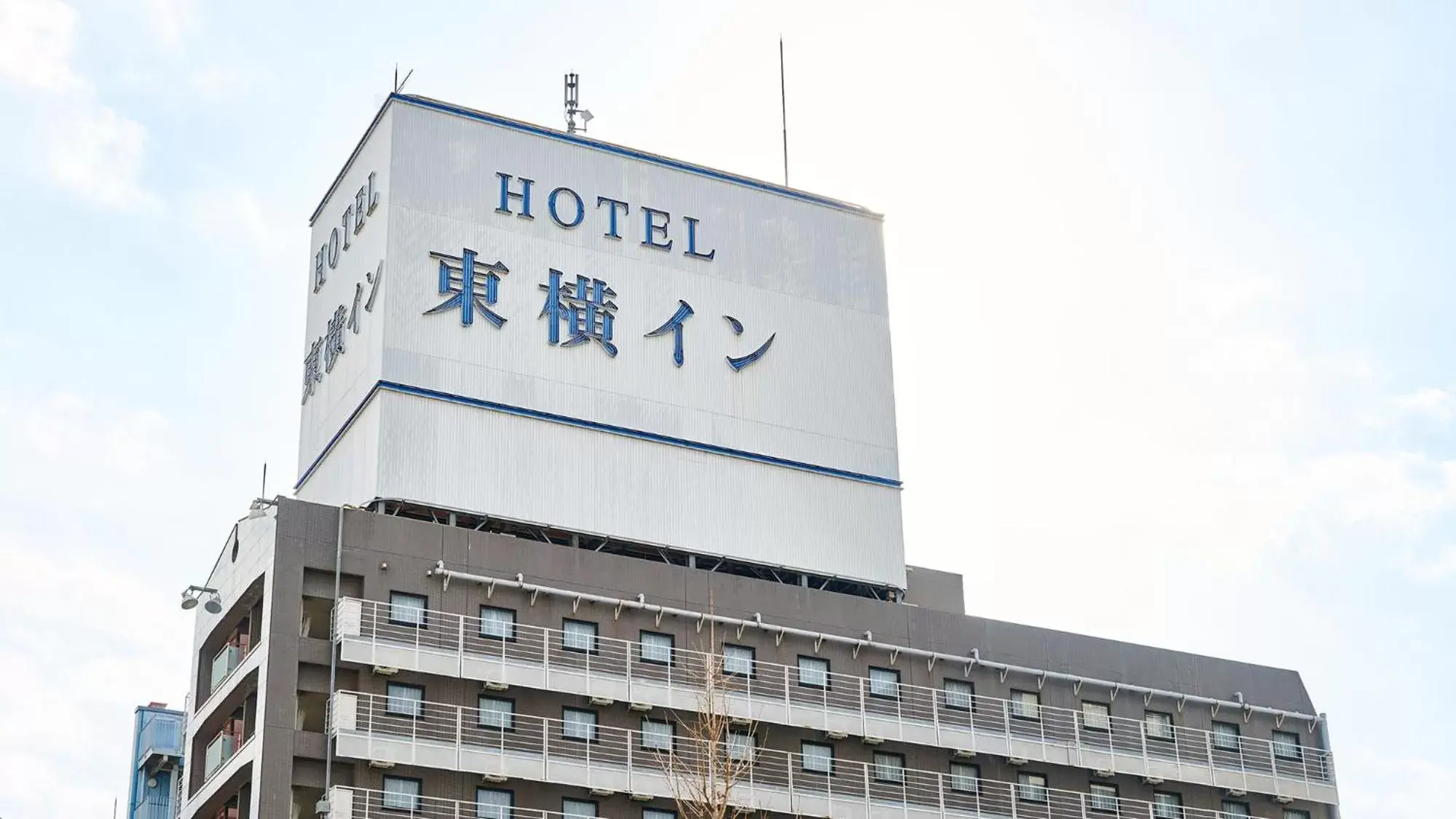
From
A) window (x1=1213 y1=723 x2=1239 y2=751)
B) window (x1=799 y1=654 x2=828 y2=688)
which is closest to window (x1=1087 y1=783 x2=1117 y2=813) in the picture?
window (x1=1213 y1=723 x2=1239 y2=751)

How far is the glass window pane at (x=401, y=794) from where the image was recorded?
71.9 metres

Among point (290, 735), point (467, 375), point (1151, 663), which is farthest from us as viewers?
point (1151, 663)

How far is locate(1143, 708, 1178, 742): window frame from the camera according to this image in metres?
87.2

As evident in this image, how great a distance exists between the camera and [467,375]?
81.8 meters

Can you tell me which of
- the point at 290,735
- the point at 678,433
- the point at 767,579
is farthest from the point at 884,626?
the point at 290,735

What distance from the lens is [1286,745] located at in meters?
90.5

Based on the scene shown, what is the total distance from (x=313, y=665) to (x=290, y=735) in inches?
112

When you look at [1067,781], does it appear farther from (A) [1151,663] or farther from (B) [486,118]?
(B) [486,118]

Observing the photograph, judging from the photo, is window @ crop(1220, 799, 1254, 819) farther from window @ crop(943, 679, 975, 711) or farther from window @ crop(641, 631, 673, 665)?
window @ crop(641, 631, 673, 665)

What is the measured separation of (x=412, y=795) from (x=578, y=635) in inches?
360

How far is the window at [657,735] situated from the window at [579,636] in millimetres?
3494

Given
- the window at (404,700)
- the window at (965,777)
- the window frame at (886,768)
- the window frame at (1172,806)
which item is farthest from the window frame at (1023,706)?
the window at (404,700)

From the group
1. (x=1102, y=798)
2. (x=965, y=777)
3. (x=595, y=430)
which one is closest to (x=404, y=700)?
(x=595, y=430)

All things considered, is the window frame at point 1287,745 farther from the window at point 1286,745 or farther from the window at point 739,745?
the window at point 739,745
